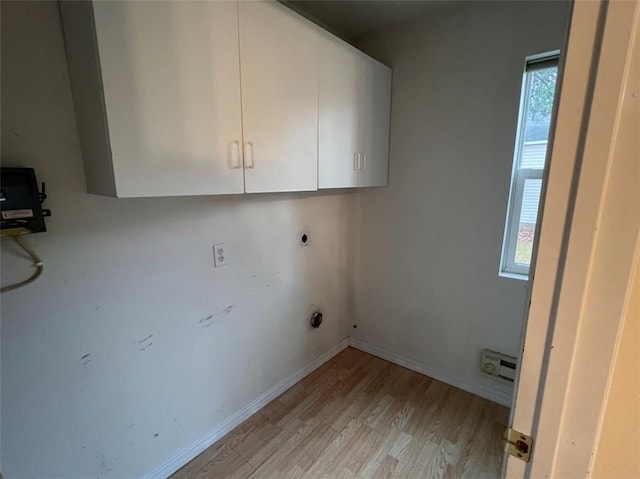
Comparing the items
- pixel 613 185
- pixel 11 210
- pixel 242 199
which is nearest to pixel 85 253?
pixel 11 210

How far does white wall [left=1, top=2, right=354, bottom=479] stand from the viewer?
99 cm

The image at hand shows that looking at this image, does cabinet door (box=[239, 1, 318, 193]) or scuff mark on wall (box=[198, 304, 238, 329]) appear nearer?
cabinet door (box=[239, 1, 318, 193])

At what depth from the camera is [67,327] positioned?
1113 millimetres

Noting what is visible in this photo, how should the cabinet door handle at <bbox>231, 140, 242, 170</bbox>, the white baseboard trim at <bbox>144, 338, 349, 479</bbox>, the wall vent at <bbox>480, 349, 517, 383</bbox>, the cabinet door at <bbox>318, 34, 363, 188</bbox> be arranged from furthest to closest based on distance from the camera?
the wall vent at <bbox>480, 349, 517, 383</bbox> < the cabinet door at <bbox>318, 34, 363, 188</bbox> < the white baseboard trim at <bbox>144, 338, 349, 479</bbox> < the cabinet door handle at <bbox>231, 140, 242, 170</bbox>

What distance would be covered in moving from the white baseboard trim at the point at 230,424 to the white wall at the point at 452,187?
72 centimetres

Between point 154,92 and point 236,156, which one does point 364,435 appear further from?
point 154,92

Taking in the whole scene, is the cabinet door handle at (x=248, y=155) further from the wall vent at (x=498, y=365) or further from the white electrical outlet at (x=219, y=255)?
the wall vent at (x=498, y=365)

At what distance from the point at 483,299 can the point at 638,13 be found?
1788 millimetres

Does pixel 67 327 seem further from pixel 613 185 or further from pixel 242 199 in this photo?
pixel 613 185

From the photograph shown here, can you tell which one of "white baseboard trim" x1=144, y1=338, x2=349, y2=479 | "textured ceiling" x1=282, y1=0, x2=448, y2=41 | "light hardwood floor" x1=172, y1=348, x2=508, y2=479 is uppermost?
"textured ceiling" x1=282, y1=0, x2=448, y2=41

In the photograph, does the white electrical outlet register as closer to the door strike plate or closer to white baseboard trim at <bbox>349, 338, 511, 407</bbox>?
the door strike plate

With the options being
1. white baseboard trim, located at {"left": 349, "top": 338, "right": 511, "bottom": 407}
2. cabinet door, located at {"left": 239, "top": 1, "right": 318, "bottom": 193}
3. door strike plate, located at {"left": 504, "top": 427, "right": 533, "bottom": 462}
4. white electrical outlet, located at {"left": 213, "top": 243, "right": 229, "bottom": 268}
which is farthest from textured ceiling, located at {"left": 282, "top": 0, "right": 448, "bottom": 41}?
white baseboard trim, located at {"left": 349, "top": 338, "right": 511, "bottom": 407}

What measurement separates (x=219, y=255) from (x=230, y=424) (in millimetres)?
1026

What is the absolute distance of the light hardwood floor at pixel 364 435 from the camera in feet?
4.99
